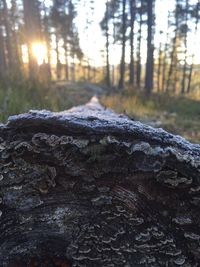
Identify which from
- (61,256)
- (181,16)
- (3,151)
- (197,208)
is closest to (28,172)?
(3,151)

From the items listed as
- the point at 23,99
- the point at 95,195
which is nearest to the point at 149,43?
the point at 23,99

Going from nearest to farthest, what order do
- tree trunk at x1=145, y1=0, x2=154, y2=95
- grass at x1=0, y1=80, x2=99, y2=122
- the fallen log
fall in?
the fallen log
grass at x1=0, y1=80, x2=99, y2=122
tree trunk at x1=145, y1=0, x2=154, y2=95

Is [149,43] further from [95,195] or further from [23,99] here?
[95,195]

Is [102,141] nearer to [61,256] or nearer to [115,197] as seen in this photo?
[115,197]

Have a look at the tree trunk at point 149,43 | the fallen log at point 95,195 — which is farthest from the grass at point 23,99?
the tree trunk at point 149,43

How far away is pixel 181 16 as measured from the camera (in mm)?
37031

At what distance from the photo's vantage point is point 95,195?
81.4 inches

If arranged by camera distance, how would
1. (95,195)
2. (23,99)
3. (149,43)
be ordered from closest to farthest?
(95,195), (23,99), (149,43)

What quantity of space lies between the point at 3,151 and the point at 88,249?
2.59 feet

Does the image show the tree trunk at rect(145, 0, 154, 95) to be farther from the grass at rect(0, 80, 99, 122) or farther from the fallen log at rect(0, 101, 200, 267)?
the fallen log at rect(0, 101, 200, 267)

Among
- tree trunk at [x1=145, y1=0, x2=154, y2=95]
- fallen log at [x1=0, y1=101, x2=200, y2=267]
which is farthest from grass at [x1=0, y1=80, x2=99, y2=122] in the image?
tree trunk at [x1=145, y1=0, x2=154, y2=95]

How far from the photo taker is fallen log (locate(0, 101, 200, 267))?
6.49ft

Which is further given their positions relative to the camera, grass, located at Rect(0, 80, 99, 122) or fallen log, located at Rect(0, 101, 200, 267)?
grass, located at Rect(0, 80, 99, 122)

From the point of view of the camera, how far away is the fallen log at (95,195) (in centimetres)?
198
